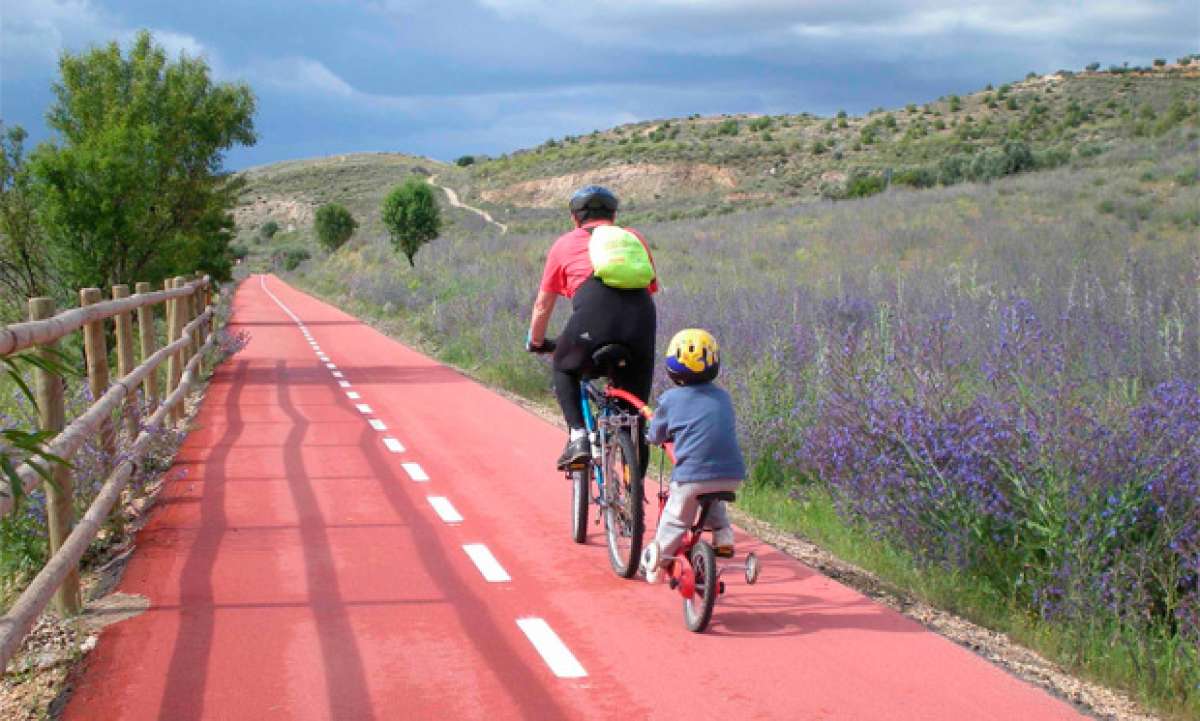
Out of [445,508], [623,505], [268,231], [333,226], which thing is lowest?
[445,508]

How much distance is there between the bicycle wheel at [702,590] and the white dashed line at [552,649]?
671 millimetres

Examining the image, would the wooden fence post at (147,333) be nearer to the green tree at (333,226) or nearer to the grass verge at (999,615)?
the grass verge at (999,615)

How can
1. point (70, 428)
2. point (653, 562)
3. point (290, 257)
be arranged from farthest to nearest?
point (290, 257), point (653, 562), point (70, 428)

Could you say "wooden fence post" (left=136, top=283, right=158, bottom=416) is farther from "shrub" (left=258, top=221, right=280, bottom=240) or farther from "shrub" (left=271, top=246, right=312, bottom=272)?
"shrub" (left=258, top=221, right=280, bottom=240)

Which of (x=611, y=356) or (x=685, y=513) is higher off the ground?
(x=611, y=356)

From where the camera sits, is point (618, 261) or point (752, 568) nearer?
point (752, 568)

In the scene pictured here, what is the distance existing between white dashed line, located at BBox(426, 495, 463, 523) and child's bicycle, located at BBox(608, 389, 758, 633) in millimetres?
2648

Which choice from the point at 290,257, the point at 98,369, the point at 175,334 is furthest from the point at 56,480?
the point at 290,257

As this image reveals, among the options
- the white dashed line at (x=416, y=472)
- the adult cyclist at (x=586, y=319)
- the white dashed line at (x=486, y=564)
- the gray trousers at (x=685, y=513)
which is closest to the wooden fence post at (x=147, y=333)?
the white dashed line at (x=416, y=472)

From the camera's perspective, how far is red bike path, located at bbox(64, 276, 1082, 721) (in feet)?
15.8

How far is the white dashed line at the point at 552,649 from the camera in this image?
5191 millimetres

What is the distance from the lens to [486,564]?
7.05 metres

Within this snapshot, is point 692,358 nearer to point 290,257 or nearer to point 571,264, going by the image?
point 571,264

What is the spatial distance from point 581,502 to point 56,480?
3165mm
